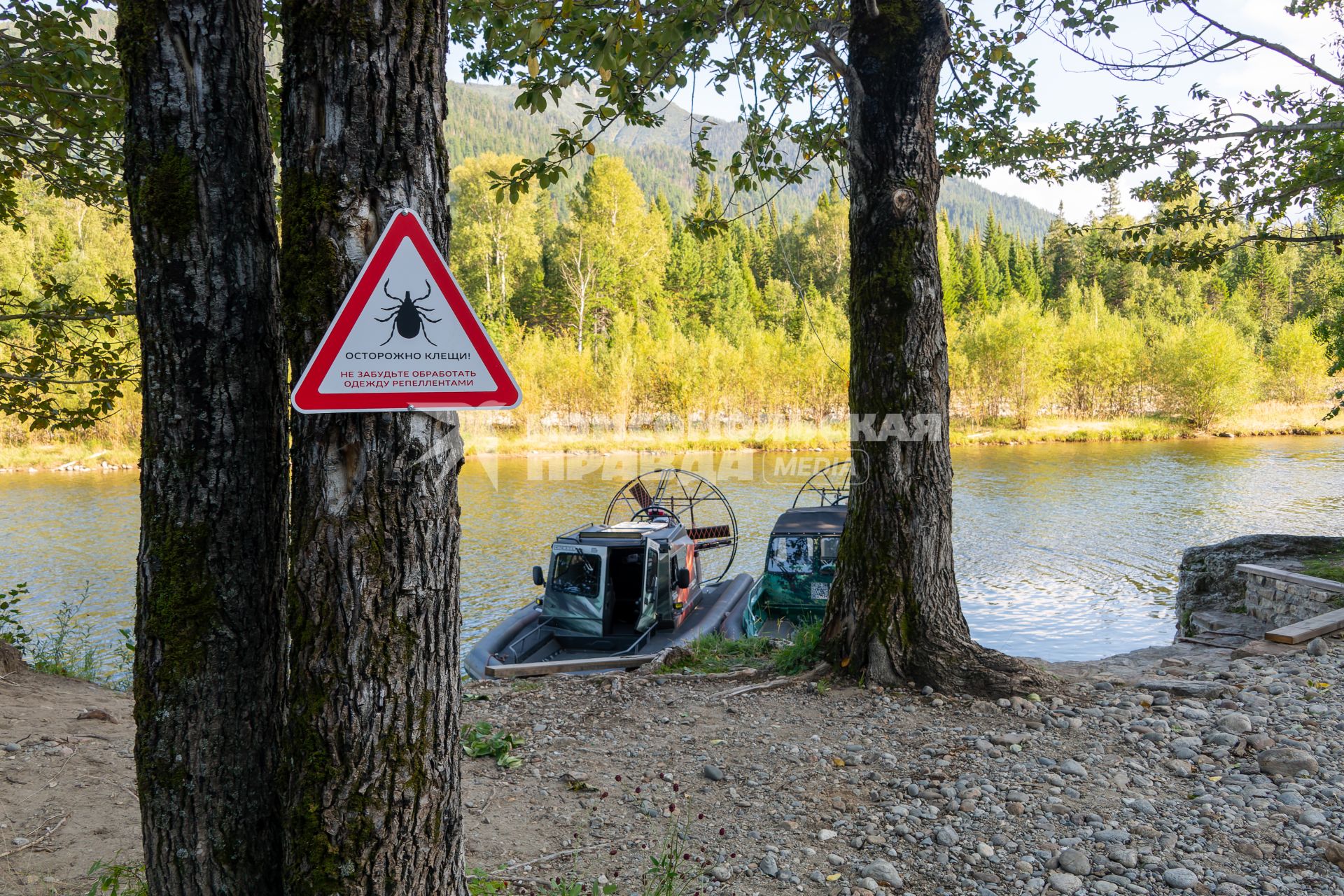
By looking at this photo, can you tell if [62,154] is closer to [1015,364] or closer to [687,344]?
[687,344]

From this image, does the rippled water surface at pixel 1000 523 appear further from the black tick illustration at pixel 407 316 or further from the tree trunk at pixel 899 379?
the black tick illustration at pixel 407 316

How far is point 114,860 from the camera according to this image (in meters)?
3.17

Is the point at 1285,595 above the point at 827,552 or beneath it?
above

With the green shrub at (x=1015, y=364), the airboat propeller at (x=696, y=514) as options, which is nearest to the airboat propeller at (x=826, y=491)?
the airboat propeller at (x=696, y=514)

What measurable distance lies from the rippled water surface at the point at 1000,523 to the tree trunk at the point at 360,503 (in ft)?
32.1

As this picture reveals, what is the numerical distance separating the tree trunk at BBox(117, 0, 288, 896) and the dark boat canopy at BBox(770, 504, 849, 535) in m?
9.13

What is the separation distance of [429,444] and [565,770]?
2.74m

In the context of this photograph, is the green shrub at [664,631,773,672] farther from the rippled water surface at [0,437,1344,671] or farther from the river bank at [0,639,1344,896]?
the rippled water surface at [0,437,1344,671]

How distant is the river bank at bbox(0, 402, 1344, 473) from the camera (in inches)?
1236

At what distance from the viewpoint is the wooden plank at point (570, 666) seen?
7.84m

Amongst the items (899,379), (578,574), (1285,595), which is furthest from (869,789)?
(1285,595)

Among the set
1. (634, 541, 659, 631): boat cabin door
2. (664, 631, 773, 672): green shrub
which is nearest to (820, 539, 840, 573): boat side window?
(634, 541, 659, 631): boat cabin door

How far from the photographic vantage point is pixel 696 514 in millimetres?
21562

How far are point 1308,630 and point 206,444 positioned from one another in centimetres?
739
